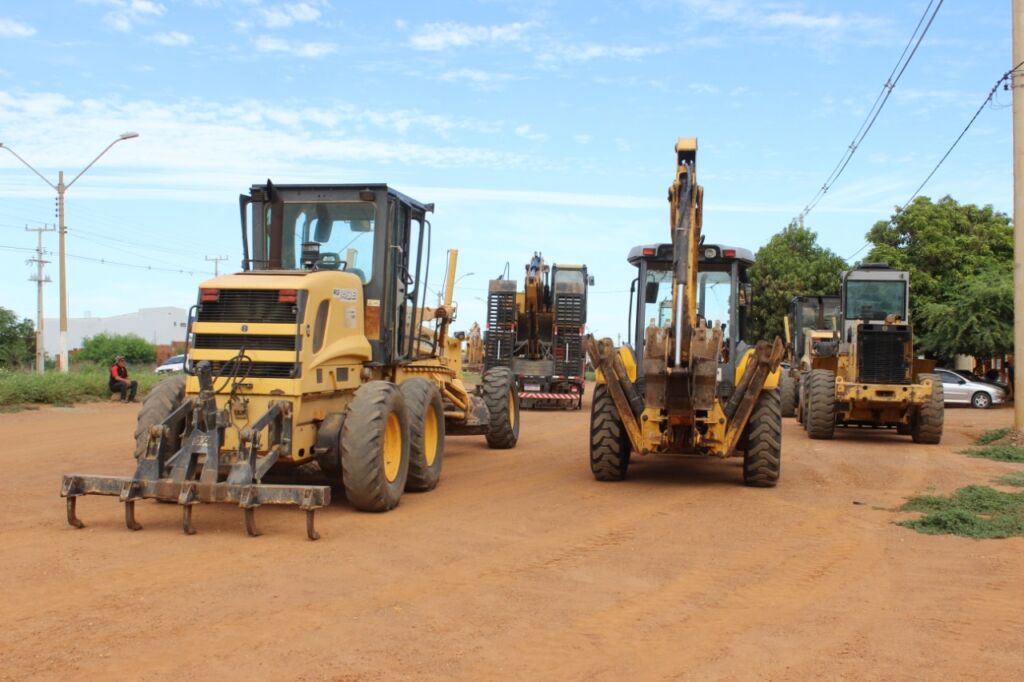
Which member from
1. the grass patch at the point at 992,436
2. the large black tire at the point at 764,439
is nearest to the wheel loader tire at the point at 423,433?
the large black tire at the point at 764,439

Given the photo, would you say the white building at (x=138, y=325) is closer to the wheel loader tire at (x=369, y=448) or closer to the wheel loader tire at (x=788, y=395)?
the wheel loader tire at (x=788, y=395)

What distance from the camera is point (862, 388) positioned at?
60.7ft

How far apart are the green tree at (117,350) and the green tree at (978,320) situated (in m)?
52.1

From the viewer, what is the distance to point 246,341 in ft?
29.4

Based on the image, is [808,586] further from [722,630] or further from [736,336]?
[736,336]

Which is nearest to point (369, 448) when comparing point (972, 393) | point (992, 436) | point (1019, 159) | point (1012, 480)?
point (1012, 480)

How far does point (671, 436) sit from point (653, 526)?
2.43 meters

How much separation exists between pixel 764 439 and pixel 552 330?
16.1m

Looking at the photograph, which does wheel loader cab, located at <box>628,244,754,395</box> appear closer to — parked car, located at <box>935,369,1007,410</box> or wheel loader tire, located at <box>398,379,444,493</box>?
wheel loader tire, located at <box>398,379,444,493</box>

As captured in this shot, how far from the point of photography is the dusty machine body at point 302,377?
825 centimetres

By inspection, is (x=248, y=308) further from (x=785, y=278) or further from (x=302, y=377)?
(x=785, y=278)

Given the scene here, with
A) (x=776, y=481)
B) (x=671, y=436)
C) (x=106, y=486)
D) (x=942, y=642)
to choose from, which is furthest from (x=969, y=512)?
(x=106, y=486)

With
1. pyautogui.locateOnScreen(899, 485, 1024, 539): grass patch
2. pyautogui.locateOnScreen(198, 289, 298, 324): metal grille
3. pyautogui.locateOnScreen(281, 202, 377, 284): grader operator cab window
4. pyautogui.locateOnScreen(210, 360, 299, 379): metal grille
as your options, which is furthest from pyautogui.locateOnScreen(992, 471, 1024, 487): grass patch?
→ pyautogui.locateOnScreen(198, 289, 298, 324): metal grille

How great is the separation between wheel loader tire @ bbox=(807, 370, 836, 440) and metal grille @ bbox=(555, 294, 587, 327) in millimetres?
9001
